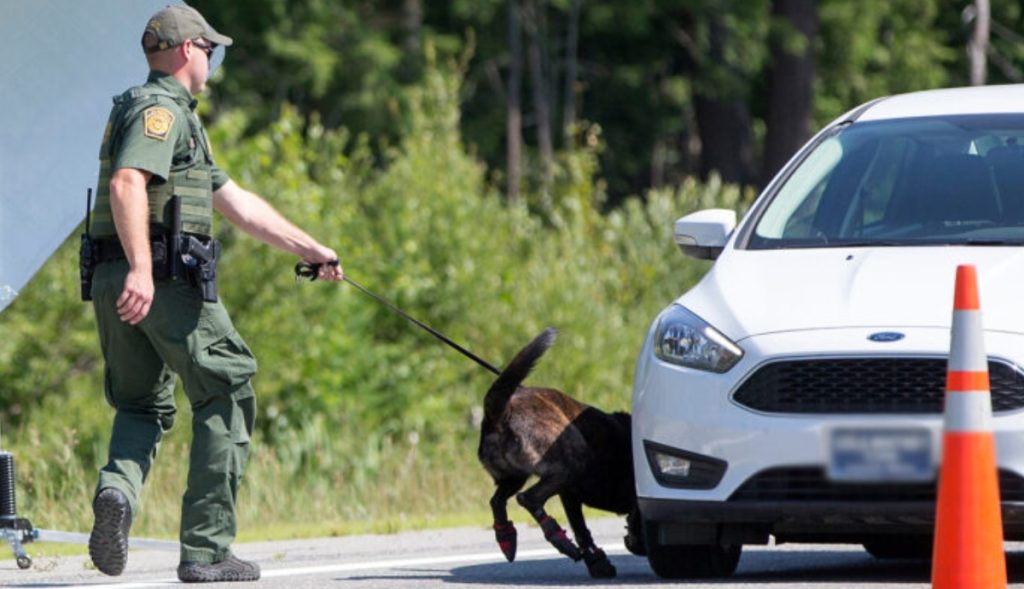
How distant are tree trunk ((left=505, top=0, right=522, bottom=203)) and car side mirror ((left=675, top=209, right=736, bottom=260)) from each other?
2746cm

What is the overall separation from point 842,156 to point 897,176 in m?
0.28

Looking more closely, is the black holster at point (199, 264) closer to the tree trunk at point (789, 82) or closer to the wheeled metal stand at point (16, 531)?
the wheeled metal stand at point (16, 531)

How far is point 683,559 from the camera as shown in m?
7.25

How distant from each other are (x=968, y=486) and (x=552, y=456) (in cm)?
215

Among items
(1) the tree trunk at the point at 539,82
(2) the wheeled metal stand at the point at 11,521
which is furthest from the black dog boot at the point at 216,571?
(1) the tree trunk at the point at 539,82

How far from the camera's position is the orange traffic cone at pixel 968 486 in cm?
570

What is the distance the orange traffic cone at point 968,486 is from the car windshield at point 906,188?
62.7 inches

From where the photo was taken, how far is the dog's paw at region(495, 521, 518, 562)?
7.69 metres

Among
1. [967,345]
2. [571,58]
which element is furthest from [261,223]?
[571,58]

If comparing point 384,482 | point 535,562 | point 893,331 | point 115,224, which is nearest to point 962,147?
point 893,331

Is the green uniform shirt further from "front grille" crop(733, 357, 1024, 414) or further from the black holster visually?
"front grille" crop(733, 357, 1024, 414)

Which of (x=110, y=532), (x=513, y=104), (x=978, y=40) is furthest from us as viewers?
(x=513, y=104)

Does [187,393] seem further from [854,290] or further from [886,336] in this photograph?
[886,336]

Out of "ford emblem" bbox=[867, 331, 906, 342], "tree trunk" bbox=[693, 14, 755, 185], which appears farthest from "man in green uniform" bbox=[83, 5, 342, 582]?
"tree trunk" bbox=[693, 14, 755, 185]
